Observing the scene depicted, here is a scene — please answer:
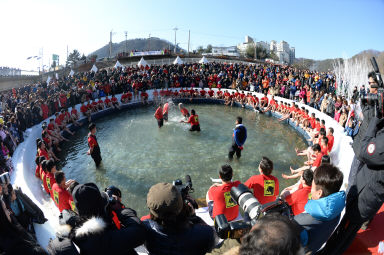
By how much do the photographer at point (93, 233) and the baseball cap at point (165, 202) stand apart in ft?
0.92

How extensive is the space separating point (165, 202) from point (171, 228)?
25 centimetres

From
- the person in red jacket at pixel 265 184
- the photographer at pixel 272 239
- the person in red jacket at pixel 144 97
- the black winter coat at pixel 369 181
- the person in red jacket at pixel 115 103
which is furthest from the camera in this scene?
the person in red jacket at pixel 144 97

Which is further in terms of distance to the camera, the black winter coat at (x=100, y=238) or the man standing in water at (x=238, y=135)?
the man standing in water at (x=238, y=135)

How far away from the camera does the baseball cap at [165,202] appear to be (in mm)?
1916

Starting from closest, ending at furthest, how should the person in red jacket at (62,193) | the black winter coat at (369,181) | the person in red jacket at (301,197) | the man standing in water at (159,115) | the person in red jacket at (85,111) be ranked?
the black winter coat at (369,181) → the person in red jacket at (301,197) → the person in red jacket at (62,193) → the man standing in water at (159,115) → the person in red jacket at (85,111)

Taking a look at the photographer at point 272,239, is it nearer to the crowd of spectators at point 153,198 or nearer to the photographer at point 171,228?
the crowd of spectators at point 153,198

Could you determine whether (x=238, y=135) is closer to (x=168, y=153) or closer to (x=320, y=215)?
(x=168, y=153)

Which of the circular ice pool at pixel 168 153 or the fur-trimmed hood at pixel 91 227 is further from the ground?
the fur-trimmed hood at pixel 91 227

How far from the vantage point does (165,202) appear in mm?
1919

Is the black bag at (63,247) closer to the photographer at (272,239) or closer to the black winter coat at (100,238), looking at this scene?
the black winter coat at (100,238)

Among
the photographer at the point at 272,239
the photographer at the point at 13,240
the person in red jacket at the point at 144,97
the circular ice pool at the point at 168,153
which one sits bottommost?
the circular ice pool at the point at 168,153

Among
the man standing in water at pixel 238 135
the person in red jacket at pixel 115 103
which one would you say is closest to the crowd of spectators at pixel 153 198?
the man standing in water at pixel 238 135

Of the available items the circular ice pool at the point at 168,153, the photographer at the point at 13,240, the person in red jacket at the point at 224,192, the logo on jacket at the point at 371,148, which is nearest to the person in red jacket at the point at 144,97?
the circular ice pool at the point at 168,153

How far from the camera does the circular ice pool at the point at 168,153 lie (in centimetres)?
725
